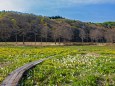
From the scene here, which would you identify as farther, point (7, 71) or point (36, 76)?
point (7, 71)

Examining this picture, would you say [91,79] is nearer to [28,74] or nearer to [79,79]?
[79,79]

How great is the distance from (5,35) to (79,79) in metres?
103

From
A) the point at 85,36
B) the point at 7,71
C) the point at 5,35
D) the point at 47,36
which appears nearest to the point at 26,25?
the point at 47,36

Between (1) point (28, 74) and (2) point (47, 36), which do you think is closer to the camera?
(1) point (28, 74)

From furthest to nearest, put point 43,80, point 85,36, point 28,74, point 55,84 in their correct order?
point 85,36, point 28,74, point 43,80, point 55,84

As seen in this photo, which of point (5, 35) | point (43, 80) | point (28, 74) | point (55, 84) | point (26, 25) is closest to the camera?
point (55, 84)

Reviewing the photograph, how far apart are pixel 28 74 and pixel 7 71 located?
2.03 m

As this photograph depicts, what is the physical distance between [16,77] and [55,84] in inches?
121

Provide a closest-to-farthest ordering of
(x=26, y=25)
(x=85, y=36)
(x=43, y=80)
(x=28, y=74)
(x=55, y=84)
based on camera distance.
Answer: (x=55, y=84)
(x=43, y=80)
(x=28, y=74)
(x=26, y=25)
(x=85, y=36)

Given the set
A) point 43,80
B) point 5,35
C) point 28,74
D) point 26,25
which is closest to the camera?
point 43,80

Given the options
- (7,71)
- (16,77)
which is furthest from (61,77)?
(7,71)

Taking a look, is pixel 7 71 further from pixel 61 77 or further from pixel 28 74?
pixel 61 77

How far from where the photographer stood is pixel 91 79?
1897 centimetres

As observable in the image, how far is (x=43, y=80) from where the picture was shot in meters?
20.3
